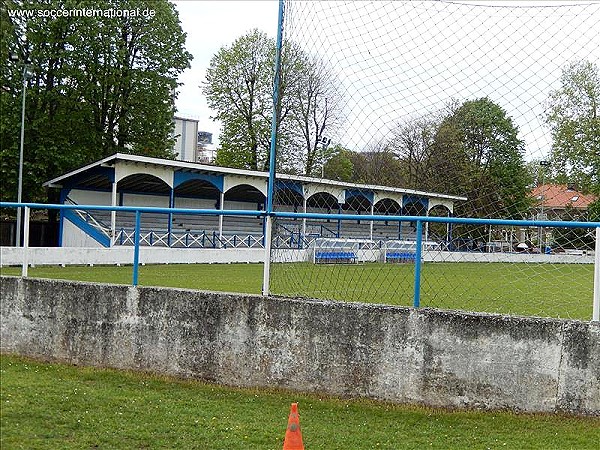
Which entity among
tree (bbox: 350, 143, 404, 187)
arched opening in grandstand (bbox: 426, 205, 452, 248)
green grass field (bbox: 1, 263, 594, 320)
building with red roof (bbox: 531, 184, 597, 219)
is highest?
tree (bbox: 350, 143, 404, 187)

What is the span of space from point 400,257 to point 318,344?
10.5m

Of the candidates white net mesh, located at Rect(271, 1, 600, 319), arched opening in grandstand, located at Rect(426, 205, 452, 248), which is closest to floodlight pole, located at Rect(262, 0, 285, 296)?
white net mesh, located at Rect(271, 1, 600, 319)

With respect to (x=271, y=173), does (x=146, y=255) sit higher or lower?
lower

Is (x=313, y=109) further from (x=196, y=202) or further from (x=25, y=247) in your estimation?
(x=196, y=202)

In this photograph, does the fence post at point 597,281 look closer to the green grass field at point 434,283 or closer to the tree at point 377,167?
the green grass field at point 434,283

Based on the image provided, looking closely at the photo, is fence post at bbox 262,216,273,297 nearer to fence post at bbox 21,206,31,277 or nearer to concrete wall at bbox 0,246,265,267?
fence post at bbox 21,206,31,277

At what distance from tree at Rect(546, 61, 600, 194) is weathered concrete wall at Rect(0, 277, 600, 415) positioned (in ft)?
7.34

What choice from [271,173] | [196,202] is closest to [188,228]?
[196,202]

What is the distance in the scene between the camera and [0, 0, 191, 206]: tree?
30.1m

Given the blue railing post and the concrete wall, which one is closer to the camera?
the blue railing post

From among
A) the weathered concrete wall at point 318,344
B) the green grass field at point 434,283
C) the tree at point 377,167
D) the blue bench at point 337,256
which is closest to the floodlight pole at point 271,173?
the weathered concrete wall at point 318,344

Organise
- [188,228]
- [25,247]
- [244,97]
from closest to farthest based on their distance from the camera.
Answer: [25,247], [188,228], [244,97]

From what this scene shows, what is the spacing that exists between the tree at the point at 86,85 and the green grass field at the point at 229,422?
2519 cm

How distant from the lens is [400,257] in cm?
1695
